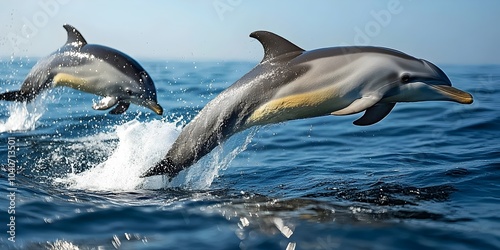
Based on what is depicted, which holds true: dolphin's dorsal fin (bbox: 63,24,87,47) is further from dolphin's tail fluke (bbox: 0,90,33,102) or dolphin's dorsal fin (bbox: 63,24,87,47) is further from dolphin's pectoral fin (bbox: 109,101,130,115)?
dolphin's tail fluke (bbox: 0,90,33,102)

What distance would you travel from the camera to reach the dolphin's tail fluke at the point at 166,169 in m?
6.75

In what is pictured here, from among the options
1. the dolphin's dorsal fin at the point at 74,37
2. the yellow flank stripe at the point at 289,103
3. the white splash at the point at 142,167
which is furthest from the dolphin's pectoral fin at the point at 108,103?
the yellow flank stripe at the point at 289,103

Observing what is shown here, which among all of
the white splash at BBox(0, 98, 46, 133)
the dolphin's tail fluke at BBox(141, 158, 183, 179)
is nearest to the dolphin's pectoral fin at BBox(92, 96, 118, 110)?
the dolphin's tail fluke at BBox(141, 158, 183, 179)

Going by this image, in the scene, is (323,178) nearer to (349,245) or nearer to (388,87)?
(388,87)

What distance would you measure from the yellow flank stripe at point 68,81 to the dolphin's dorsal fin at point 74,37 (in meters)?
0.53

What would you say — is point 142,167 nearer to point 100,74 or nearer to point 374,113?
point 100,74

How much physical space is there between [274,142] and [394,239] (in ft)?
21.3

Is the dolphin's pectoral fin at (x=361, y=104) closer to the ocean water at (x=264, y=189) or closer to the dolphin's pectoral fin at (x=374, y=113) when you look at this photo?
the dolphin's pectoral fin at (x=374, y=113)

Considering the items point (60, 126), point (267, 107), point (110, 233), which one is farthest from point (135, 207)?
point (60, 126)

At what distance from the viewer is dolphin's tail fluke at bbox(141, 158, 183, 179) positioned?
6.75 m

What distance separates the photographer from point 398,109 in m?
15.1

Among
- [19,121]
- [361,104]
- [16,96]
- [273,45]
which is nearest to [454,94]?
[361,104]

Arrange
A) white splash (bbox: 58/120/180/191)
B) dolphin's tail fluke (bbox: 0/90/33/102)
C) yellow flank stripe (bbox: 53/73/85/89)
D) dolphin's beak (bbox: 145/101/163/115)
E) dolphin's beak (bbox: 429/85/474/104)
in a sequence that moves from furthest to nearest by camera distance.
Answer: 1. dolphin's tail fluke (bbox: 0/90/33/102)
2. yellow flank stripe (bbox: 53/73/85/89)
3. dolphin's beak (bbox: 145/101/163/115)
4. white splash (bbox: 58/120/180/191)
5. dolphin's beak (bbox: 429/85/474/104)
